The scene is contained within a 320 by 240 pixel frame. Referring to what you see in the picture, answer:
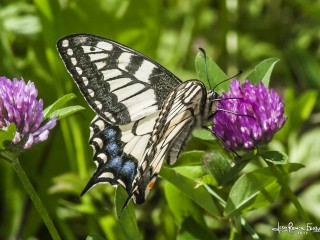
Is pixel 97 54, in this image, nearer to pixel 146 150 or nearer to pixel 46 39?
pixel 146 150

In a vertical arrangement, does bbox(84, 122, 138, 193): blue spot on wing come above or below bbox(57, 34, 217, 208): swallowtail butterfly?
below

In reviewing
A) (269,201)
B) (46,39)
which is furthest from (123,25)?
(269,201)

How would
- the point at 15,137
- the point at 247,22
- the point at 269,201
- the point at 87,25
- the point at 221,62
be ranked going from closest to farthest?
the point at 15,137 → the point at 269,201 → the point at 87,25 → the point at 221,62 → the point at 247,22

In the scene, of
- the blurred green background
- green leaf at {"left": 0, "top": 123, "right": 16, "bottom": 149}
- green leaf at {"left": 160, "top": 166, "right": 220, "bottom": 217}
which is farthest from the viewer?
the blurred green background

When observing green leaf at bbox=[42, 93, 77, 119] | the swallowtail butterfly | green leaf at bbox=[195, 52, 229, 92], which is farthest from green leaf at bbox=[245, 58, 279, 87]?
green leaf at bbox=[42, 93, 77, 119]

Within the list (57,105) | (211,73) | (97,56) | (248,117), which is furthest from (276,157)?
(97,56)

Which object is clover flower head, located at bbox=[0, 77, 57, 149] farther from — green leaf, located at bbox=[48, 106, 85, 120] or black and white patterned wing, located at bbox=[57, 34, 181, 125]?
black and white patterned wing, located at bbox=[57, 34, 181, 125]

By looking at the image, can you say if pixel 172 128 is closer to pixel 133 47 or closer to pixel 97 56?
pixel 97 56
